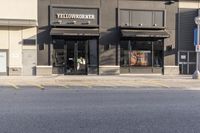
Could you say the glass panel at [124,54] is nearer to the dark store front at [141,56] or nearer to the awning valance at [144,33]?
the dark store front at [141,56]

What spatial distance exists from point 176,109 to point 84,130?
179 inches

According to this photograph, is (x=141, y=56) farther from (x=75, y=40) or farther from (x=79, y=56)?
(x=75, y=40)

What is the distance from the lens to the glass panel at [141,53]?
3578cm

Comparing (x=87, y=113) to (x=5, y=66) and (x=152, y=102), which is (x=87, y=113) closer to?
(x=152, y=102)

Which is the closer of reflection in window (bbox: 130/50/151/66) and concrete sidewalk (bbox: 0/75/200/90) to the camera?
concrete sidewalk (bbox: 0/75/200/90)

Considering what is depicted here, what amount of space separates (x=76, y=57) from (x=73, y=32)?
7.70 feet

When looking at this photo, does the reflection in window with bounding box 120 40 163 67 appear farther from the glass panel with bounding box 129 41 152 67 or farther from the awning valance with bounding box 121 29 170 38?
the awning valance with bounding box 121 29 170 38

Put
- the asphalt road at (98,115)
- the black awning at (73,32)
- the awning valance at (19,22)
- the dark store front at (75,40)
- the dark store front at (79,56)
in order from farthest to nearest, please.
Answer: the dark store front at (79,56) < the dark store front at (75,40) < the black awning at (73,32) < the awning valance at (19,22) < the asphalt road at (98,115)

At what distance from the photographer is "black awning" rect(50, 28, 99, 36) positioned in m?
33.4

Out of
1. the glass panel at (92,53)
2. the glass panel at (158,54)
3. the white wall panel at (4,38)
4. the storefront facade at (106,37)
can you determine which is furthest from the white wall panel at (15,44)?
the glass panel at (158,54)

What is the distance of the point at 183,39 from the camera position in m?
36.7

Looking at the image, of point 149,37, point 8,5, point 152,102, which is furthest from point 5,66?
point 152,102

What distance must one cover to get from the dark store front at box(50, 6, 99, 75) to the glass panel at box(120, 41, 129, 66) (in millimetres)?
2079

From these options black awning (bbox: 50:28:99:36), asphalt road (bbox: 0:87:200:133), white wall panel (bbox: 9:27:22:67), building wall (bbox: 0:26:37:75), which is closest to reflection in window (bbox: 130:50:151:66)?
black awning (bbox: 50:28:99:36)
